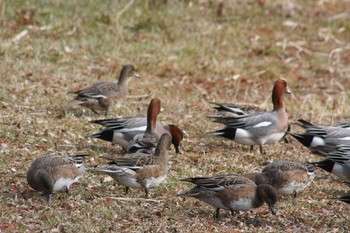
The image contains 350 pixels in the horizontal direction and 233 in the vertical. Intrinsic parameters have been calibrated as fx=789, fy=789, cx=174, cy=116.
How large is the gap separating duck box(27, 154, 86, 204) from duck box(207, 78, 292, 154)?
104 inches

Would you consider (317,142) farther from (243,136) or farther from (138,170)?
(138,170)

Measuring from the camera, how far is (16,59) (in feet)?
37.8

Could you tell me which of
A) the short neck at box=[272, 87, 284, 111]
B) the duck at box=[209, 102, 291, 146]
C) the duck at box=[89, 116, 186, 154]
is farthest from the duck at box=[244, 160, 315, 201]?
the duck at box=[209, 102, 291, 146]

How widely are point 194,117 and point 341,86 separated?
367 centimetres

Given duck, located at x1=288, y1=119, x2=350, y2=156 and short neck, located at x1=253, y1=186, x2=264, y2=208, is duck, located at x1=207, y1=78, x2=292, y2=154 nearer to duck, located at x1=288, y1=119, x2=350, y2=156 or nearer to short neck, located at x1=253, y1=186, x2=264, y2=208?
duck, located at x1=288, y1=119, x2=350, y2=156

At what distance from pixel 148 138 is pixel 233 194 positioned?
194 centimetres

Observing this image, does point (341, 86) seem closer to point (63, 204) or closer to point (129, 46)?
point (129, 46)

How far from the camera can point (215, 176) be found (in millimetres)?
6680

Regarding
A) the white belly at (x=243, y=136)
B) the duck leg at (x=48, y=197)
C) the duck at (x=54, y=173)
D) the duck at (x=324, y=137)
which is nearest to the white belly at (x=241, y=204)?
the duck at (x=54, y=173)

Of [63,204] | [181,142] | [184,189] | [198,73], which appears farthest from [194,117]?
[63,204]

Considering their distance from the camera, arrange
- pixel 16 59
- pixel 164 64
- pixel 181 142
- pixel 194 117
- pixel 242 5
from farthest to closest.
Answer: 1. pixel 242 5
2. pixel 164 64
3. pixel 16 59
4. pixel 194 117
5. pixel 181 142

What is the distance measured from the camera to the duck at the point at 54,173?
654 cm

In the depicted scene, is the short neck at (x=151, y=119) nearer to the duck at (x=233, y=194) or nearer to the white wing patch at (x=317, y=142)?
the white wing patch at (x=317, y=142)

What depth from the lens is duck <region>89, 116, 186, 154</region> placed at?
8453 millimetres
